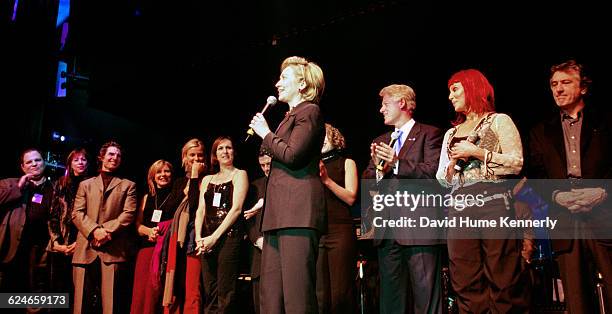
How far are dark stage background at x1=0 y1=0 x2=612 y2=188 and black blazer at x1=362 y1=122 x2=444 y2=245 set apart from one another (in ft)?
6.37

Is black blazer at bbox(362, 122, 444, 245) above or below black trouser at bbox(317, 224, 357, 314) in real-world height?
above

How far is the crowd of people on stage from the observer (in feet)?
7.32

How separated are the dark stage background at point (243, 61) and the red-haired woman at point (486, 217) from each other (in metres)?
A: 2.05

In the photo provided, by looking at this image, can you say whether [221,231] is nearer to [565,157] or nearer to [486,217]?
[486,217]

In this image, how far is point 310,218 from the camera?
2.13 meters

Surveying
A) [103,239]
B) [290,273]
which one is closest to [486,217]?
[290,273]

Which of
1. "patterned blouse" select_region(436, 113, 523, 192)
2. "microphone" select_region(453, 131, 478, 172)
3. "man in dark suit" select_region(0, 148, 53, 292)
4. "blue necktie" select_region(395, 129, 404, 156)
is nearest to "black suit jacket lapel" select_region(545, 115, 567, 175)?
"patterned blouse" select_region(436, 113, 523, 192)

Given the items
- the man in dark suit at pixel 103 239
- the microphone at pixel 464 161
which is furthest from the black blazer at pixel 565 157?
the man in dark suit at pixel 103 239

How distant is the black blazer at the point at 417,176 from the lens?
9.21 ft

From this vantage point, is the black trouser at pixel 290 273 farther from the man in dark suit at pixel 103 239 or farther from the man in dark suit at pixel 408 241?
the man in dark suit at pixel 103 239

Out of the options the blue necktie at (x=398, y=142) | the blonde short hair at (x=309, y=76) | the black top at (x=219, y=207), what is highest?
the blonde short hair at (x=309, y=76)

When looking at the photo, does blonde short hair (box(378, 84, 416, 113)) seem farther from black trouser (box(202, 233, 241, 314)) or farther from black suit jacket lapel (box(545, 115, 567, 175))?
black trouser (box(202, 233, 241, 314))

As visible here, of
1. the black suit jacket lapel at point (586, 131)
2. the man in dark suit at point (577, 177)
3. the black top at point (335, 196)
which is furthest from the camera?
the black top at point (335, 196)

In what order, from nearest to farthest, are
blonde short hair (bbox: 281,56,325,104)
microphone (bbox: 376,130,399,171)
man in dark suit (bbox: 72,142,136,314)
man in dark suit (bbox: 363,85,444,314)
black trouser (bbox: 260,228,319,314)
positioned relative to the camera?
black trouser (bbox: 260,228,319,314), blonde short hair (bbox: 281,56,325,104), man in dark suit (bbox: 363,85,444,314), microphone (bbox: 376,130,399,171), man in dark suit (bbox: 72,142,136,314)
